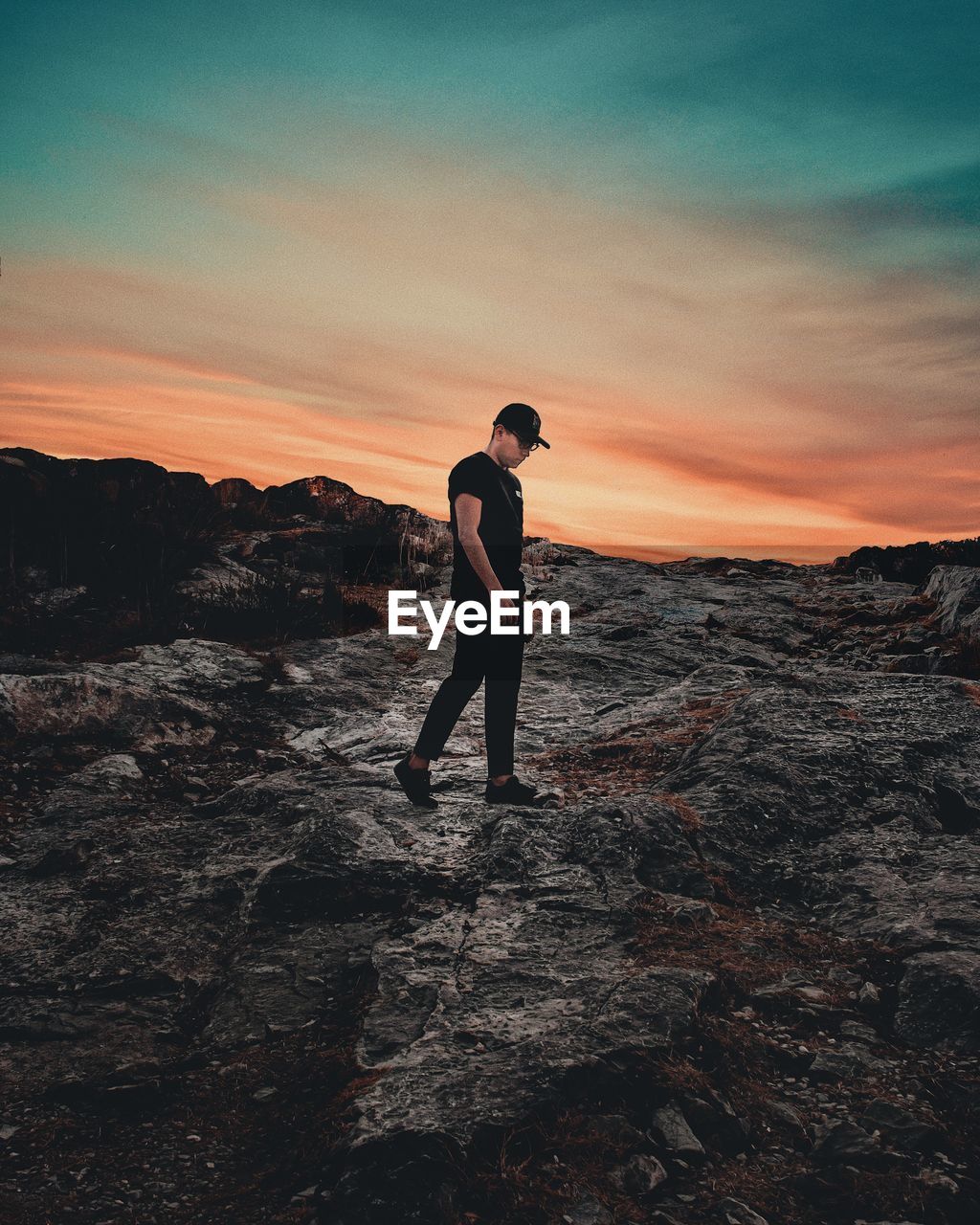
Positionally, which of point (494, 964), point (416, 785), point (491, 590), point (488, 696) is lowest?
point (494, 964)

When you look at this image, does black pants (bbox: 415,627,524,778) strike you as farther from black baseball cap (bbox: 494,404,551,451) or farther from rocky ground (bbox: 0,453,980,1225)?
black baseball cap (bbox: 494,404,551,451)

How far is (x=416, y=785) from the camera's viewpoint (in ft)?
21.5

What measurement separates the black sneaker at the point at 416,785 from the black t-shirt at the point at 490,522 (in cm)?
137

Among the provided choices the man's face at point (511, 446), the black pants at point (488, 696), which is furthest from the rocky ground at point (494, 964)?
the man's face at point (511, 446)

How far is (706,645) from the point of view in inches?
473

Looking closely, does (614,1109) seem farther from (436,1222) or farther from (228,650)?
(228,650)

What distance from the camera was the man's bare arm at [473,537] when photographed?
618 cm

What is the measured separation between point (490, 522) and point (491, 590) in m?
0.54

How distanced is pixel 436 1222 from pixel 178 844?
148 inches

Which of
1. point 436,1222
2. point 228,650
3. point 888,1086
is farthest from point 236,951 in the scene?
Result: point 228,650

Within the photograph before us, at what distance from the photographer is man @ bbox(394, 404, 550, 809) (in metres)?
6.29

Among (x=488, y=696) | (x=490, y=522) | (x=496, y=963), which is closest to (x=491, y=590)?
(x=490, y=522)

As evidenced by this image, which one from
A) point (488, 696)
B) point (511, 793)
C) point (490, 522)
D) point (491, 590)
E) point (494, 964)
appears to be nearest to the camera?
point (494, 964)

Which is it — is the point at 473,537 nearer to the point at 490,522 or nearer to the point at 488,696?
the point at 490,522
